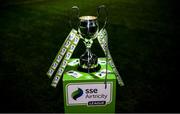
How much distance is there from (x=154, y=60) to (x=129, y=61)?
30 centimetres

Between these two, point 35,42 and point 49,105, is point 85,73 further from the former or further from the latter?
point 35,42

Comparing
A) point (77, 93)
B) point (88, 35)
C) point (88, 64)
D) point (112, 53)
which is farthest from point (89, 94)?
point (112, 53)

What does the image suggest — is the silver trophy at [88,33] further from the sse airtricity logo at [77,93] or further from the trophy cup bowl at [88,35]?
the sse airtricity logo at [77,93]

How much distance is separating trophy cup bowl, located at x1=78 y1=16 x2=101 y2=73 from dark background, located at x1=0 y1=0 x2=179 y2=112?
545mm

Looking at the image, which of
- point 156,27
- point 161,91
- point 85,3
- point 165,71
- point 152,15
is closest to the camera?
point 161,91

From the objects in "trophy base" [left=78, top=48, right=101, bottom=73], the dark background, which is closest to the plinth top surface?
"trophy base" [left=78, top=48, right=101, bottom=73]

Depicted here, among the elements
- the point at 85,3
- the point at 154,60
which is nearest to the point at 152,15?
the point at 85,3

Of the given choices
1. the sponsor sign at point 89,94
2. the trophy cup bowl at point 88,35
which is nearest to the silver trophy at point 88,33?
the trophy cup bowl at point 88,35

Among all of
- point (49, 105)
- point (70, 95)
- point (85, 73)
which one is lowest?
point (49, 105)

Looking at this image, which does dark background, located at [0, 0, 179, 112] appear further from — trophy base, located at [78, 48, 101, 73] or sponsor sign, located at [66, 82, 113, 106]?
trophy base, located at [78, 48, 101, 73]

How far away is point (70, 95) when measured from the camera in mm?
1960

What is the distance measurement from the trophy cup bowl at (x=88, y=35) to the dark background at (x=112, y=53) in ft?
1.79

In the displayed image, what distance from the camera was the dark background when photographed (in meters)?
2.51

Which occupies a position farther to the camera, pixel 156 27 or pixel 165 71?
pixel 156 27
